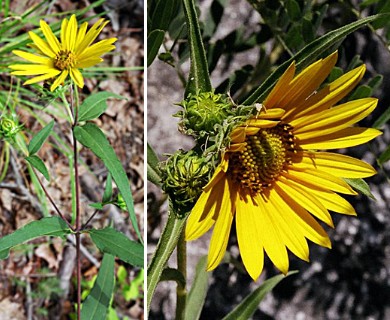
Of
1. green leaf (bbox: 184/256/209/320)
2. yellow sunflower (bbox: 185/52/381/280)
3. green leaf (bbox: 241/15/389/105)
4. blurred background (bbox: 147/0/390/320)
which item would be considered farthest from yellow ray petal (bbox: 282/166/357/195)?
blurred background (bbox: 147/0/390/320)

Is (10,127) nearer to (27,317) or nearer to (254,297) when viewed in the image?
(254,297)

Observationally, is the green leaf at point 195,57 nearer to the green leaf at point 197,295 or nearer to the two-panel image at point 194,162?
the two-panel image at point 194,162

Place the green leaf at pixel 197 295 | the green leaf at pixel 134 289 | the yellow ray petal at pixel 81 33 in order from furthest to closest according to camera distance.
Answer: the green leaf at pixel 134 289, the green leaf at pixel 197 295, the yellow ray petal at pixel 81 33

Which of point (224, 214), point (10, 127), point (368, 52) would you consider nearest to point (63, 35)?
point (10, 127)

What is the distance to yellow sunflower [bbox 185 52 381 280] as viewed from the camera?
58cm

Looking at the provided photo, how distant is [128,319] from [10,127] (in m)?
0.61

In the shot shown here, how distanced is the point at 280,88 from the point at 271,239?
16 centimetres

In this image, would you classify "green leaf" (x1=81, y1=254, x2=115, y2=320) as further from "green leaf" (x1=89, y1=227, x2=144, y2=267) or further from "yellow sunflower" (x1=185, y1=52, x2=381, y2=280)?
"yellow sunflower" (x1=185, y1=52, x2=381, y2=280)

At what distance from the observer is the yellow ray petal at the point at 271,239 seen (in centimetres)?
60

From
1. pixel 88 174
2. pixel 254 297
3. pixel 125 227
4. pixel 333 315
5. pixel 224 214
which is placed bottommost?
pixel 333 315

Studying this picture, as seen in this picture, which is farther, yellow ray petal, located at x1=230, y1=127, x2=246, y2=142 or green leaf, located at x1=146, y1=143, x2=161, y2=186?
green leaf, located at x1=146, y1=143, x2=161, y2=186

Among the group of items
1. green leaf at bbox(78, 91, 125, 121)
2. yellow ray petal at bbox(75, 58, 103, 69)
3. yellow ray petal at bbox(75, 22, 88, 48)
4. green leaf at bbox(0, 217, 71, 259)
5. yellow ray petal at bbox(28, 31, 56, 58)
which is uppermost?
yellow ray petal at bbox(28, 31, 56, 58)

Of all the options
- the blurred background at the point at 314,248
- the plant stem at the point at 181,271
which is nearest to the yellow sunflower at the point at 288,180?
the plant stem at the point at 181,271

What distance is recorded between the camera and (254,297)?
0.87m
